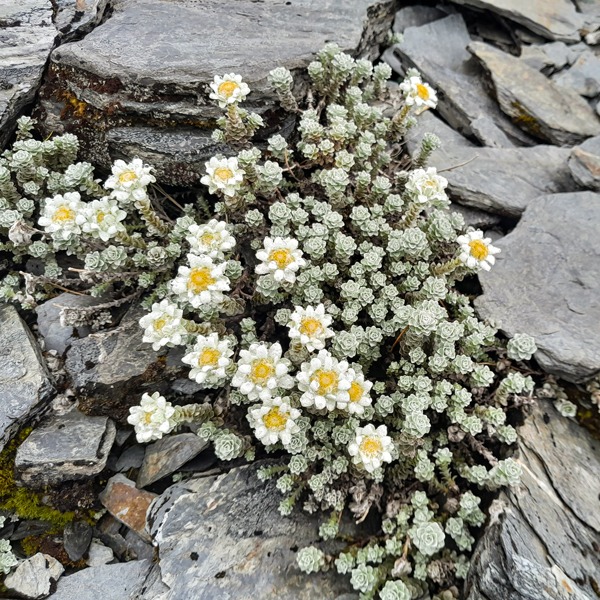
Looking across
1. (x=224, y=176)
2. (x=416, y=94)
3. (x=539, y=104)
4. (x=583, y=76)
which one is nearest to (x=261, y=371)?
(x=224, y=176)

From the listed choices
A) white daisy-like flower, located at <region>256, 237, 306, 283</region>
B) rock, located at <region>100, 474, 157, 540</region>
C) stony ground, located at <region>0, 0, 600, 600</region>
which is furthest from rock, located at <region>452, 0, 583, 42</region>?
rock, located at <region>100, 474, 157, 540</region>

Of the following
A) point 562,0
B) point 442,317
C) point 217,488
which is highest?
point 562,0

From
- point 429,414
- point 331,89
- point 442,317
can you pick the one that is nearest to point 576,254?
point 442,317

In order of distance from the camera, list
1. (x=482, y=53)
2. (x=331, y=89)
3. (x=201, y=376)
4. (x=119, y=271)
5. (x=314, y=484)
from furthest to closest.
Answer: (x=482, y=53) → (x=331, y=89) → (x=119, y=271) → (x=314, y=484) → (x=201, y=376)

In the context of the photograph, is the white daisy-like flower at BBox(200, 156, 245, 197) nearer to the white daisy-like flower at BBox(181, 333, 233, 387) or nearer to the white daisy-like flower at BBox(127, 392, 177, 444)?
the white daisy-like flower at BBox(181, 333, 233, 387)

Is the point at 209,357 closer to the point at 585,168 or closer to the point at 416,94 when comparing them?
the point at 416,94

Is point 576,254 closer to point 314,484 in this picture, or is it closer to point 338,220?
point 338,220

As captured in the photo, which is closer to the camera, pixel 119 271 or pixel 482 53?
pixel 119 271
